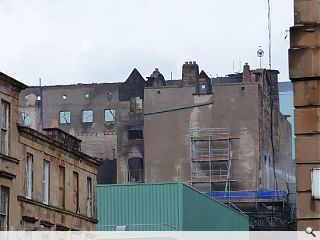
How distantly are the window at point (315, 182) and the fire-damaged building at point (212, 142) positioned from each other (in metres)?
64.9

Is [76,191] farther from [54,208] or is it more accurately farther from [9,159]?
→ [9,159]

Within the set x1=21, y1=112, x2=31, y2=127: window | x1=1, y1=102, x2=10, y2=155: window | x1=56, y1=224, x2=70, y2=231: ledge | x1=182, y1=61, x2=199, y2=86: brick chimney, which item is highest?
x1=182, y1=61, x2=199, y2=86: brick chimney

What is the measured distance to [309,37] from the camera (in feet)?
58.6

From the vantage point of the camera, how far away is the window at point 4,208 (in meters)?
36.3

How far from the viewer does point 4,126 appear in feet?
122

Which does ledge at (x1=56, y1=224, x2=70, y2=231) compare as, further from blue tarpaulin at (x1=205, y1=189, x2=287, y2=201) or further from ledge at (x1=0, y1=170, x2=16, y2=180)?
blue tarpaulin at (x1=205, y1=189, x2=287, y2=201)

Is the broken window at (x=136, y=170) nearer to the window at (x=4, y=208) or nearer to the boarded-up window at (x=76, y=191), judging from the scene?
the boarded-up window at (x=76, y=191)

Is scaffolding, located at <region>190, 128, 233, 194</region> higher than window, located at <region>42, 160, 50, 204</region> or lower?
higher

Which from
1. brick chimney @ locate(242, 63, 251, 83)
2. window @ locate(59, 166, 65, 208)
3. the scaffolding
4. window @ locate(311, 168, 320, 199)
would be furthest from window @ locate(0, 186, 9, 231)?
brick chimney @ locate(242, 63, 251, 83)

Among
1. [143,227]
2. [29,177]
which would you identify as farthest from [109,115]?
[29,177]

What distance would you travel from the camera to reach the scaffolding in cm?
8556

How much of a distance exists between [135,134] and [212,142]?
9029mm

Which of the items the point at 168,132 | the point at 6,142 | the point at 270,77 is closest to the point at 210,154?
the point at 168,132

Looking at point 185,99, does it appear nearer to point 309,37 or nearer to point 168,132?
point 168,132
